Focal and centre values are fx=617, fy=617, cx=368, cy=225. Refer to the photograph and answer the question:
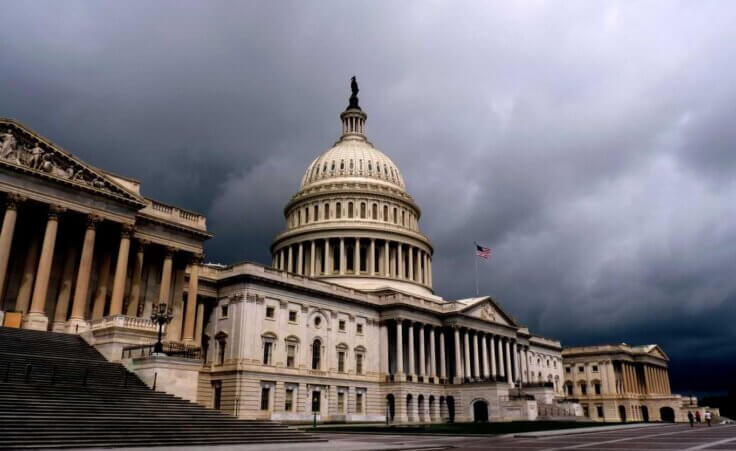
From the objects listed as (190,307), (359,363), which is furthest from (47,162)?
(359,363)

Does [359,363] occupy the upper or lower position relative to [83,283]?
lower

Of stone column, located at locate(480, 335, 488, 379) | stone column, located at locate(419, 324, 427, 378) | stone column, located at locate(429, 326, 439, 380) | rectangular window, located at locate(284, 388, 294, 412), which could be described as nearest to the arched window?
rectangular window, located at locate(284, 388, 294, 412)

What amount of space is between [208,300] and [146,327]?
2306 cm

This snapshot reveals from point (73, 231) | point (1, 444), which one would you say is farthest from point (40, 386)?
point (73, 231)

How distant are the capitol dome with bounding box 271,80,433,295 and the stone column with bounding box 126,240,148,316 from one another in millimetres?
44031

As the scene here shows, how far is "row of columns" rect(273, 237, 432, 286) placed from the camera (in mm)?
95438

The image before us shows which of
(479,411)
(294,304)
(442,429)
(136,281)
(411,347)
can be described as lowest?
(442,429)

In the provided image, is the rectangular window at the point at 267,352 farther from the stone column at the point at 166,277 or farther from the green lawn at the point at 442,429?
the stone column at the point at 166,277

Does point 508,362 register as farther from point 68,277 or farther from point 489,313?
point 68,277

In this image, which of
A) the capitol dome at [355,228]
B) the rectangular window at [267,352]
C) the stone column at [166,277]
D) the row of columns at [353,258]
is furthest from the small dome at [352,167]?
the stone column at [166,277]

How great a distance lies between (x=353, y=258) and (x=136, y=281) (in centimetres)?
5043

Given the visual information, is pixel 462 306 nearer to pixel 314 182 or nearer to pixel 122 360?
pixel 314 182

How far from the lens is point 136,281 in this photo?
49.8 meters

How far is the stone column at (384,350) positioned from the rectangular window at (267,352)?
18.8m
